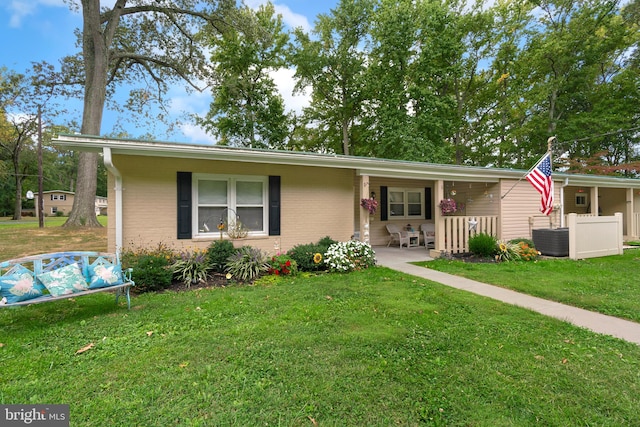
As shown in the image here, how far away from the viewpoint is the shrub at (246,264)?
19.4ft

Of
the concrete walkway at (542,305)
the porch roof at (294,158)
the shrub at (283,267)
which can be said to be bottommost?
the concrete walkway at (542,305)

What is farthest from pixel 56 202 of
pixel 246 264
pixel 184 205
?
pixel 246 264

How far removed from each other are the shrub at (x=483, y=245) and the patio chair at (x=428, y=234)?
194 centimetres

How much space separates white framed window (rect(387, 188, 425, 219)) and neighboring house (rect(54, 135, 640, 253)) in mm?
377

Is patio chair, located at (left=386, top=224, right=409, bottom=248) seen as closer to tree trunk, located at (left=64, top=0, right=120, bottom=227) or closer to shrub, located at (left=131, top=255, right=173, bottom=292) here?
shrub, located at (left=131, top=255, right=173, bottom=292)

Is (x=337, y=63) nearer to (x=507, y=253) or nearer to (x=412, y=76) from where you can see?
(x=412, y=76)

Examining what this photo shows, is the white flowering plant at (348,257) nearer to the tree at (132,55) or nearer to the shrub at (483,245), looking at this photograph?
the shrub at (483,245)

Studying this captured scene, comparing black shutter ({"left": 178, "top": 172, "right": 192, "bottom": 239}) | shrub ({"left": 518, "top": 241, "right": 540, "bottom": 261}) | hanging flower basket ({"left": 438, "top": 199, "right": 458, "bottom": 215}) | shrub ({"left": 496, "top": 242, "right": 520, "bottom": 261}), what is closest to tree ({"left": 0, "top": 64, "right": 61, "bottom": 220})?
black shutter ({"left": 178, "top": 172, "right": 192, "bottom": 239})

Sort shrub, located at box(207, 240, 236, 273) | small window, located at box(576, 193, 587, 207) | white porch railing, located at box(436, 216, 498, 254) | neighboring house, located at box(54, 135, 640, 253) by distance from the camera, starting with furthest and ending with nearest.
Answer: small window, located at box(576, 193, 587, 207) < white porch railing, located at box(436, 216, 498, 254) < shrub, located at box(207, 240, 236, 273) < neighboring house, located at box(54, 135, 640, 253)

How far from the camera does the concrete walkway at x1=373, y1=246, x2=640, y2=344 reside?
340 centimetres

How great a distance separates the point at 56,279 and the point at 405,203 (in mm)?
10206

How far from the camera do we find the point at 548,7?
18.6 m

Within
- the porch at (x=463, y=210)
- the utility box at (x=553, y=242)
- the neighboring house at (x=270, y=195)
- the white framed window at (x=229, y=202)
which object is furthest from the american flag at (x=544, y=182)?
the white framed window at (x=229, y=202)

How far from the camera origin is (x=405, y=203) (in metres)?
11.3
